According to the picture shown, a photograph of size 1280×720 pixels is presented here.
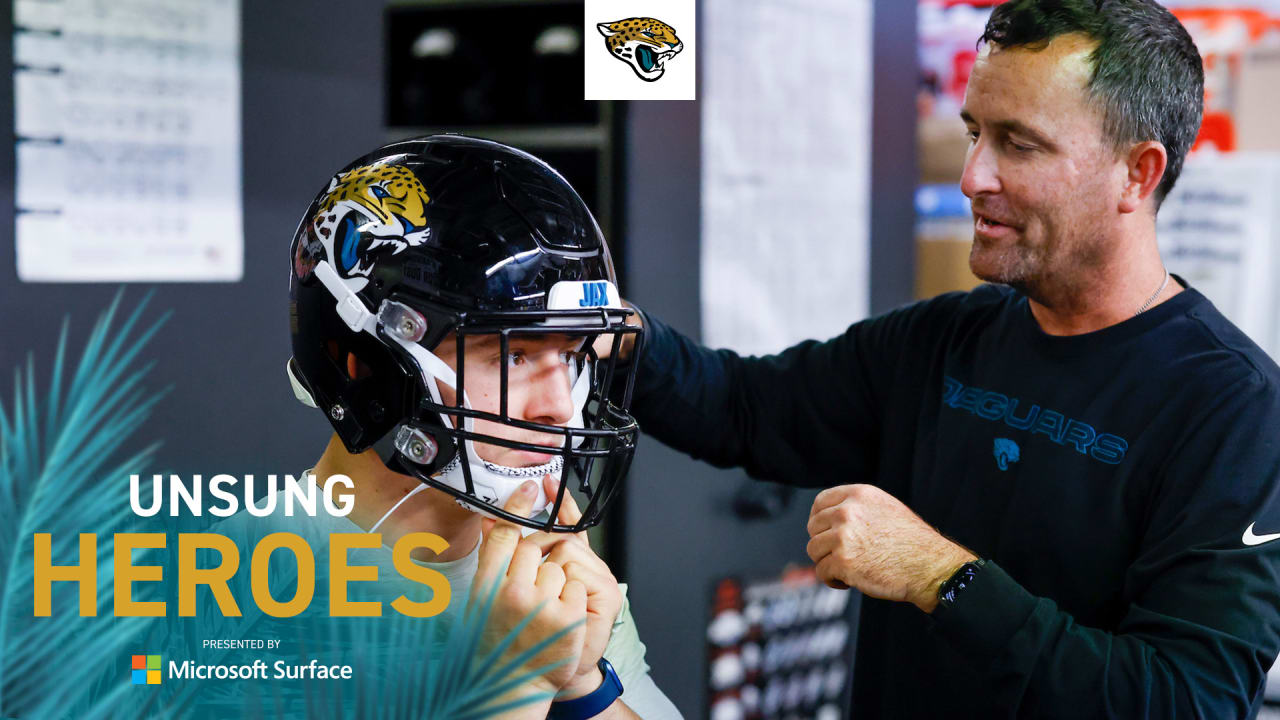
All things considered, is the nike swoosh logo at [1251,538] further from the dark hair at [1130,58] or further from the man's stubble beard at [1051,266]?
the dark hair at [1130,58]

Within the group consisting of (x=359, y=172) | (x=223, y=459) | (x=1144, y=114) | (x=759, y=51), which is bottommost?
(x=223, y=459)

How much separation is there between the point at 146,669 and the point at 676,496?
6.31ft

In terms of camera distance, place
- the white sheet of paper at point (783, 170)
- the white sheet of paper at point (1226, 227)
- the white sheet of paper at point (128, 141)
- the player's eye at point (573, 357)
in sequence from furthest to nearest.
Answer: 1. the white sheet of paper at point (1226, 227)
2. the white sheet of paper at point (783, 170)
3. the white sheet of paper at point (128, 141)
4. the player's eye at point (573, 357)

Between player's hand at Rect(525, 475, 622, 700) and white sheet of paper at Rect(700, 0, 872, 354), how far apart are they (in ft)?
5.63

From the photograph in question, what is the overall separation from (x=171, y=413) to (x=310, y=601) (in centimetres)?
115

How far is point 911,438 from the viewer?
1879 millimetres

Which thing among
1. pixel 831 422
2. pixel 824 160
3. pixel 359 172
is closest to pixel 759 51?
pixel 824 160

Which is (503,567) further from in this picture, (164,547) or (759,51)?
(759,51)

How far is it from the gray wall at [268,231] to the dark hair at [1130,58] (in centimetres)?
122

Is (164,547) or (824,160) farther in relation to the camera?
(824,160)

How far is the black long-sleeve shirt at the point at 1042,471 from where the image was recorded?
1.41 metres

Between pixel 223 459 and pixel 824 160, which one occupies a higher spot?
pixel 824 160

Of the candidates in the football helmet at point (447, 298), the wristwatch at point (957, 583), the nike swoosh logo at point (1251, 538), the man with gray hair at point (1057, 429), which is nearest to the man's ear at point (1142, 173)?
the man with gray hair at point (1057, 429)

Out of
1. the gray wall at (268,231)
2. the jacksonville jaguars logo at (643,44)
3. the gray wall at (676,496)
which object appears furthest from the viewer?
the gray wall at (676,496)
